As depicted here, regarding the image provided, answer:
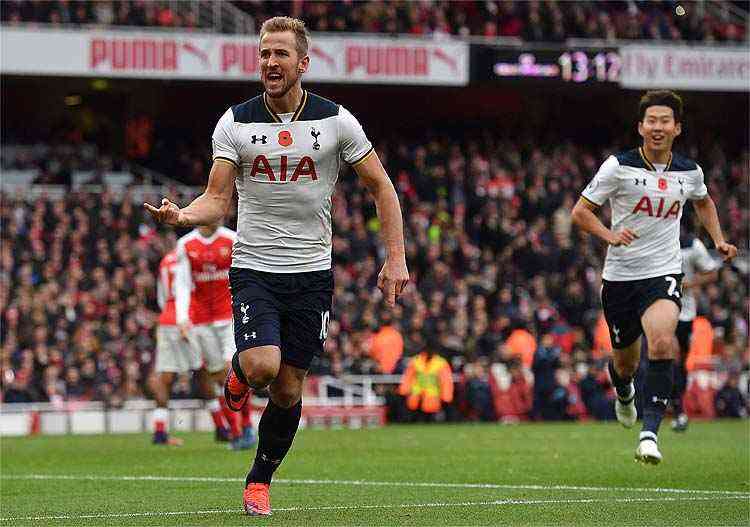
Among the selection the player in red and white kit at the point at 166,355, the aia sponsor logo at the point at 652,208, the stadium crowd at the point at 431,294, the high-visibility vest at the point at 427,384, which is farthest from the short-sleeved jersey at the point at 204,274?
the high-visibility vest at the point at 427,384

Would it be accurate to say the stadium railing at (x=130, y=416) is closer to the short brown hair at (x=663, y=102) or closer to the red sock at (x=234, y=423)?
the red sock at (x=234, y=423)

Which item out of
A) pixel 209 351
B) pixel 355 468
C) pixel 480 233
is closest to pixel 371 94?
pixel 480 233

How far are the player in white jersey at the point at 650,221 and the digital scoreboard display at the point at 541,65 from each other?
76.9ft

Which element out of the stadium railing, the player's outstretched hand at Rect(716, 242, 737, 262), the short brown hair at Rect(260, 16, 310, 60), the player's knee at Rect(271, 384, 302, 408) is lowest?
the stadium railing

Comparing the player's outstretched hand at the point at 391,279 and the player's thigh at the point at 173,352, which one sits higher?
the player's outstretched hand at the point at 391,279

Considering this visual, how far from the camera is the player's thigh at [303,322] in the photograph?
8.88 m

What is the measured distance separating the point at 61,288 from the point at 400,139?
1587 centimetres

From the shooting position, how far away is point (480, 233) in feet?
110

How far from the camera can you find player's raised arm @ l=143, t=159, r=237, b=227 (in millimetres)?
7973

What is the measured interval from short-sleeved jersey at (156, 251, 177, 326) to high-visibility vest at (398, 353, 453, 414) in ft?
26.3

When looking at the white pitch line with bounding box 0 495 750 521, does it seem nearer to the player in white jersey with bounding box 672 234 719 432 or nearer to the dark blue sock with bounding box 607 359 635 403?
the dark blue sock with bounding box 607 359 635 403

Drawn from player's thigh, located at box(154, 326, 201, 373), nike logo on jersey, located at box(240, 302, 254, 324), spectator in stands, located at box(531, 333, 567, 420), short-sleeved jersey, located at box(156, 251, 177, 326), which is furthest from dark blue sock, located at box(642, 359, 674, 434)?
spectator in stands, located at box(531, 333, 567, 420)

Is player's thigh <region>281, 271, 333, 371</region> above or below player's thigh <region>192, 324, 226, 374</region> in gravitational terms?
above

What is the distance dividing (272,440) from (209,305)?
22.8 ft
